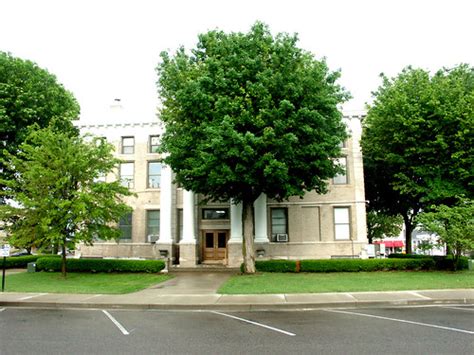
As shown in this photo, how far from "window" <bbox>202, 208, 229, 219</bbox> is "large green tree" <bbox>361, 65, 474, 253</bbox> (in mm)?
11007

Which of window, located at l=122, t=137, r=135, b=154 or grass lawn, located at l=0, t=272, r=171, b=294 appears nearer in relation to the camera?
grass lawn, located at l=0, t=272, r=171, b=294

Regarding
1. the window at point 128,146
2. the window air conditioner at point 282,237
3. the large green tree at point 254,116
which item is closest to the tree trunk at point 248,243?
the large green tree at point 254,116

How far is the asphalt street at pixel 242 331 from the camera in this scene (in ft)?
24.2

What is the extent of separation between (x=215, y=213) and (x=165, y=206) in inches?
139

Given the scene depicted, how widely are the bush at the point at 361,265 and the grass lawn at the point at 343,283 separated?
228 centimetres

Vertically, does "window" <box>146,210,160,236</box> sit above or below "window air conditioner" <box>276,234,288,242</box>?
above

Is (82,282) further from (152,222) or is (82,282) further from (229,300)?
(152,222)

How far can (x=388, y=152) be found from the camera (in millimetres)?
24984

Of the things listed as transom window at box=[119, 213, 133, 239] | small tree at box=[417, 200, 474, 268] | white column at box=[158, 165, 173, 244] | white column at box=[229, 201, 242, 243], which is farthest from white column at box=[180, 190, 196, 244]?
small tree at box=[417, 200, 474, 268]

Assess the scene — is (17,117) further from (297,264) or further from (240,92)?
(297,264)

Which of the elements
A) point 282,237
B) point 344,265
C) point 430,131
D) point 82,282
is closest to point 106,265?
point 82,282

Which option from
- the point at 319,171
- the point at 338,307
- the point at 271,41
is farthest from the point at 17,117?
the point at 338,307

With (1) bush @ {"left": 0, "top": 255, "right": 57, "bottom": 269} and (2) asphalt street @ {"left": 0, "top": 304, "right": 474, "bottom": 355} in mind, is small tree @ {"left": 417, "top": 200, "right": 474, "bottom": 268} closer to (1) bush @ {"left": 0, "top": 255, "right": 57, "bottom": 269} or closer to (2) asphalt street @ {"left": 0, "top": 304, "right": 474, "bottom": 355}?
(2) asphalt street @ {"left": 0, "top": 304, "right": 474, "bottom": 355}

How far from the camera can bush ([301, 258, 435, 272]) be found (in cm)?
2192
